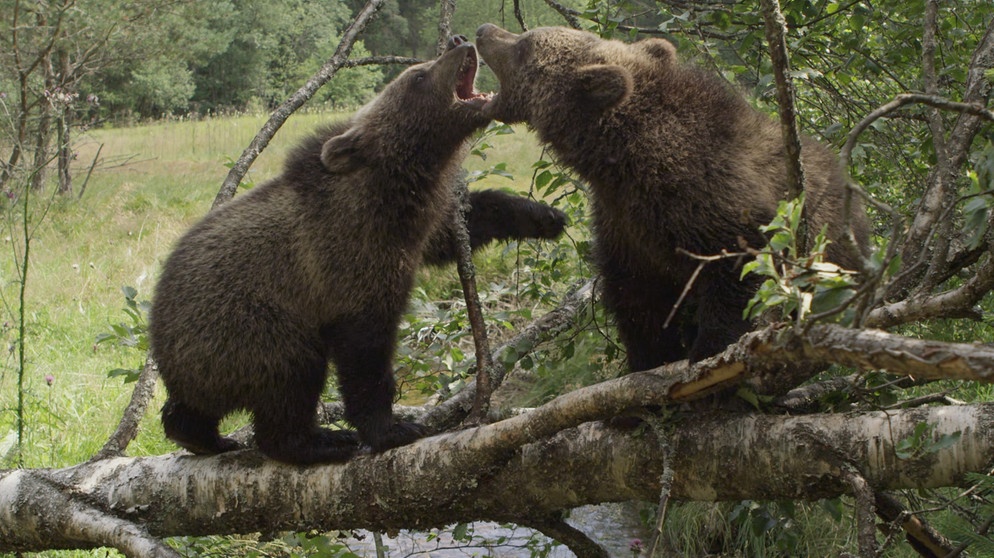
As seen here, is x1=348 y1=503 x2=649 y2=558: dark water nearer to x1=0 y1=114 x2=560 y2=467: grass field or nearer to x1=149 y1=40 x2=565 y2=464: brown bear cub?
x1=0 y1=114 x2=560 y2=467: grass field

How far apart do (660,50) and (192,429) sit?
2430 mm

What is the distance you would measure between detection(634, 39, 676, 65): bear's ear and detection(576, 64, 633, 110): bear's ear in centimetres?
25

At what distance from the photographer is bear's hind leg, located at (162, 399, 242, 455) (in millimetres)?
3514

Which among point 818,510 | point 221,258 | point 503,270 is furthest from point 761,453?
point 503,270

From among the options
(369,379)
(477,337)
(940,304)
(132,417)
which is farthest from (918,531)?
(132,417)

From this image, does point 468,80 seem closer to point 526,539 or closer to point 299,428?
point 299,428

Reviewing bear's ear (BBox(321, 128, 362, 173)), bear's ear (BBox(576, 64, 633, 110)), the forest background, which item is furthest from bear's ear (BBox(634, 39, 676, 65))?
bear's ear (BBox(321, 128, 362, 173))

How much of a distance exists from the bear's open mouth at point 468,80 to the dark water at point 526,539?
2.56m

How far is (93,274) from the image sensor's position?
31.9 ft

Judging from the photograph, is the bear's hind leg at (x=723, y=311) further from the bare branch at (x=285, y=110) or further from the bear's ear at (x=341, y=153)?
the bare branch at (x=285, y=110)

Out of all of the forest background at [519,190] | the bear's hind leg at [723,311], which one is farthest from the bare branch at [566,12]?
the bear's hind leg at [723,311]

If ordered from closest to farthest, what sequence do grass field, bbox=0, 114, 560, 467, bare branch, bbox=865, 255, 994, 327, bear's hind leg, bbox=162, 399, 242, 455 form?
1. bare branch, bbox=865, 255, 994, 327
2. bear's hind leg, bbox=162, 399, 242, 455
3. grass field, bbox=0, 114, 560, 467

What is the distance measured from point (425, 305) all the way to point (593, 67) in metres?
2.04

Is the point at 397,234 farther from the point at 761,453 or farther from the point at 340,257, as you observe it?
the point at 761,453
